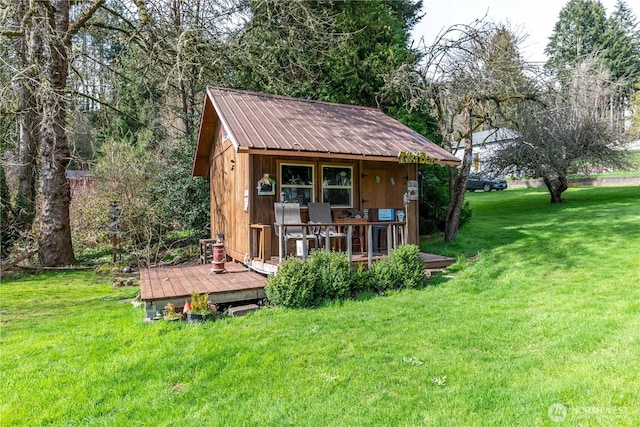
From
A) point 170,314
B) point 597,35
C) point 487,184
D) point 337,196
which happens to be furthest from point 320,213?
point 597,35

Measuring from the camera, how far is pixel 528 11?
12719 mm

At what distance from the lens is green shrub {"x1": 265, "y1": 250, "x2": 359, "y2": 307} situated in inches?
229

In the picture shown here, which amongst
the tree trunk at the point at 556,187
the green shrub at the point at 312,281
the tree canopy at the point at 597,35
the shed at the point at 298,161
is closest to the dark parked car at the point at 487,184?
the tree trunk at the point at 556,187

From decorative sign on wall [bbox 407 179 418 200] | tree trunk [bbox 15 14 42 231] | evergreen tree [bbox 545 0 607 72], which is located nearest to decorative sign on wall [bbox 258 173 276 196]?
decorative sign on wall [bbox 407 179 418 200]

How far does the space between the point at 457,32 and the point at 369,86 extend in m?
3.19

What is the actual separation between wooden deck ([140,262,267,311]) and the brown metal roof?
227 centimetres

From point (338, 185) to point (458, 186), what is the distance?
3.71m

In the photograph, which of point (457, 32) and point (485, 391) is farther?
point (457, 32)

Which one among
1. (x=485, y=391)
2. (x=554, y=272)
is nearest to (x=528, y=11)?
(x=554, y=272)

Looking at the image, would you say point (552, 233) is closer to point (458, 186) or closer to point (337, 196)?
point (458, 186)

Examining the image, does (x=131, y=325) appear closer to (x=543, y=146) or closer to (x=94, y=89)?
(x=94, y=89)

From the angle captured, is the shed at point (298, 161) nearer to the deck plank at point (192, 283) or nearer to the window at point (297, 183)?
the window at point (297, 183)

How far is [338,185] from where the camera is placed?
8.30 m

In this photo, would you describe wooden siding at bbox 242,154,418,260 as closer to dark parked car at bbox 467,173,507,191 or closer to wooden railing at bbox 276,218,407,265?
wooden railing at bbox 276,218,407,265
